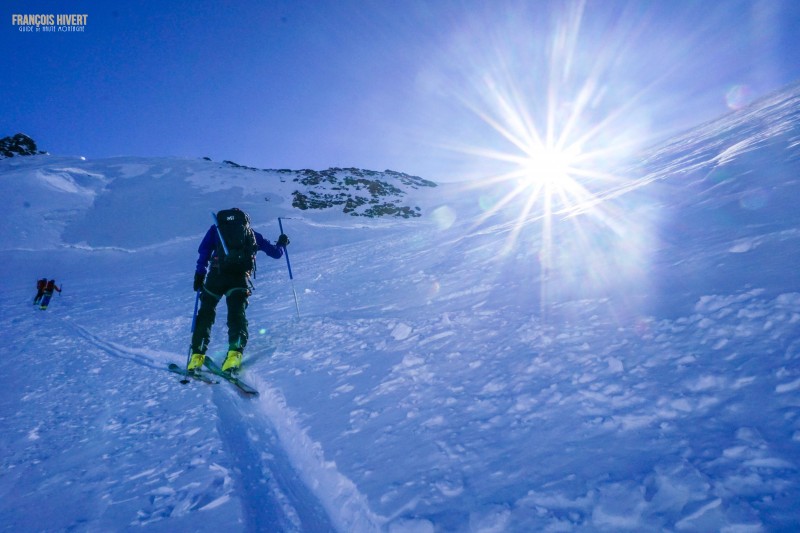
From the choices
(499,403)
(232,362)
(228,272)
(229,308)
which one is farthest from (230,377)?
(499,403)

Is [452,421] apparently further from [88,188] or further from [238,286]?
[88,188]

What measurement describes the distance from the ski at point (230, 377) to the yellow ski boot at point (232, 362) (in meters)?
0.08

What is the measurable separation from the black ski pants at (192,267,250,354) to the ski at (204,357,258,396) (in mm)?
251

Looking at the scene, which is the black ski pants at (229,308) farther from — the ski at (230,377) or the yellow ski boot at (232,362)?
the ski at (230,377)

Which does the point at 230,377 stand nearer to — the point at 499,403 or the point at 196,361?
the point at 196,361

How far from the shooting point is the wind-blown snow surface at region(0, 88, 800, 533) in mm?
1781

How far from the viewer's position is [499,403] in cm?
263

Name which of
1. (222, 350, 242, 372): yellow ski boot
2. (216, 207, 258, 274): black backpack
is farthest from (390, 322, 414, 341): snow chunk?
(216, 207, 258, 274): black backpack

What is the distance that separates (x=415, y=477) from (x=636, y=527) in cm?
115

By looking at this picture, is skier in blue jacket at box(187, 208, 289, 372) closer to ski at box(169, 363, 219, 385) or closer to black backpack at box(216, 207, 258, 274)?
black backpack at box(216, 207, 258, 274)

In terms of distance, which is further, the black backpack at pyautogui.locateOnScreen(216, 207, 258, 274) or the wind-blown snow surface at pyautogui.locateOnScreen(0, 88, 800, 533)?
the black backpack at pyautogui.locateOnScreen(216, 207, 258, 274)

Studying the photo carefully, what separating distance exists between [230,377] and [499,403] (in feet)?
11.5

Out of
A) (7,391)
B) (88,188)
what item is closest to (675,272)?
(7,391)

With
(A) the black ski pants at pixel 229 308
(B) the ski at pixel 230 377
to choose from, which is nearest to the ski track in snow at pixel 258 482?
(B) the ski at pixel 230 377
